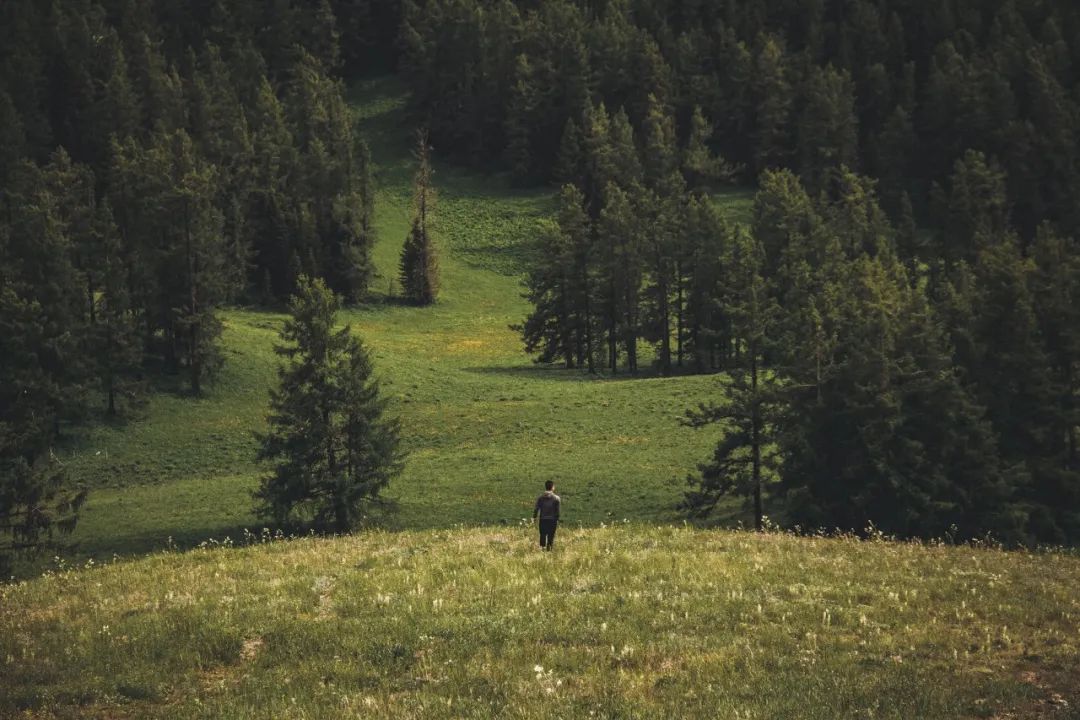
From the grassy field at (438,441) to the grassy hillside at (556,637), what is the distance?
83.6 ft

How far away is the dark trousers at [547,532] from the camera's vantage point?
1983 centimetres

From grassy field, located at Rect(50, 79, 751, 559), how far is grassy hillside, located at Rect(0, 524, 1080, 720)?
83.6ft

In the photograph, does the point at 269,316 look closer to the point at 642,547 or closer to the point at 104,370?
the point at 104,370

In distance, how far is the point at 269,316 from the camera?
8956cm

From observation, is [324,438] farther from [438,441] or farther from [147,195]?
[147,195]

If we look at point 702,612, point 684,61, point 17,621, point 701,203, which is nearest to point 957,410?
point 702,612

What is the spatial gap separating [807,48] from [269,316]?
313ft

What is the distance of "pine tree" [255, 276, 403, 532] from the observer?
138 ft

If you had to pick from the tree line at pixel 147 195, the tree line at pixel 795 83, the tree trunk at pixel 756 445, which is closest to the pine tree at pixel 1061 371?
the tree trunk at pixel 756 445

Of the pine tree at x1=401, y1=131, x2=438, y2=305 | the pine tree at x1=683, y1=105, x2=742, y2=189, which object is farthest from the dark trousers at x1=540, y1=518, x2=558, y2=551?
the pine tree at x1=683, y1=105, x2=742, y2=189

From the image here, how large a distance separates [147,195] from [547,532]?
62.1 meters

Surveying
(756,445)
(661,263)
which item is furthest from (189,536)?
(661,263)

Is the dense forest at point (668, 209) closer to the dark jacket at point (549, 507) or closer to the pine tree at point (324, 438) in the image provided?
the pine tree at point (324, 438)

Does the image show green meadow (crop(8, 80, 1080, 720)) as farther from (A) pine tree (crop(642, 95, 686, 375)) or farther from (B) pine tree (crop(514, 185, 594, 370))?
(B) pine tree (crop(514, 185, 594, 370))
